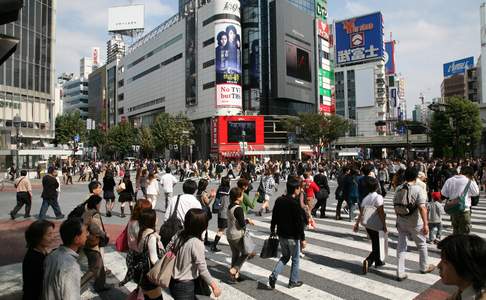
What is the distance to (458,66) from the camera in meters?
113

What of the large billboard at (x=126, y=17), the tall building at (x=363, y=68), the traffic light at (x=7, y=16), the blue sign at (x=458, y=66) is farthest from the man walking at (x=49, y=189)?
the blue sign at (x=458, y=66)

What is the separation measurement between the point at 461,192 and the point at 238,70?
56.1 metres

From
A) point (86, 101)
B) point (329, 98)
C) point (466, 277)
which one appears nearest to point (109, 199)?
point (466, 277)

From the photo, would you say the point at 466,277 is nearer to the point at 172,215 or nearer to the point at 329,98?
the point at 172,215

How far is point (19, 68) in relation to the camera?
133 feet

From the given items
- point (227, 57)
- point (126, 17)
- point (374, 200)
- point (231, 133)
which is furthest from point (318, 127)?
point (126, 17)

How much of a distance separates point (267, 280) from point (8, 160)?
39.2 m

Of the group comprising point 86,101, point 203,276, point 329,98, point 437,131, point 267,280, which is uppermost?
point 86,101

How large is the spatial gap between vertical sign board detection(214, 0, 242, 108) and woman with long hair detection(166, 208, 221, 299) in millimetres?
57257

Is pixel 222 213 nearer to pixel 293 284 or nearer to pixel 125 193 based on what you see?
pixel 293 284

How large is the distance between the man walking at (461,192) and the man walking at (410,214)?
1.52 metres

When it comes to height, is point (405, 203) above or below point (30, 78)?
below

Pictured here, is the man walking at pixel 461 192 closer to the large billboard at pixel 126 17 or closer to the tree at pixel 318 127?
the tree at pixel 318 127

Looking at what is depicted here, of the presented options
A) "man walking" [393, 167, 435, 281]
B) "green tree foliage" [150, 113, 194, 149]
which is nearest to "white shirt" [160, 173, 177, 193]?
"man walking" [393, 167, 435, 281]
